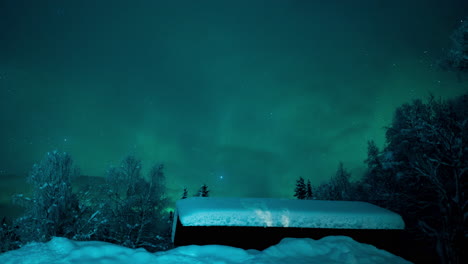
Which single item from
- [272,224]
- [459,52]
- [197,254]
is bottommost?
[197,254]

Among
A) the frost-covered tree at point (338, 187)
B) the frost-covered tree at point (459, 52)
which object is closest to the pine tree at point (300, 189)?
the frost-covered tree at point (338, 187)

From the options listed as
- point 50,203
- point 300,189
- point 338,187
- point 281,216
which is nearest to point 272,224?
point 281,216

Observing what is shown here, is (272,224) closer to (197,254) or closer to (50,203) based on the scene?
(197,254)

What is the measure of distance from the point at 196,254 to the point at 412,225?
14.1 m

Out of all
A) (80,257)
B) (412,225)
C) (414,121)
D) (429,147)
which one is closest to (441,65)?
(414,121)

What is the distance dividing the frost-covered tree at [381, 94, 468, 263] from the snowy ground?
22.0 ft

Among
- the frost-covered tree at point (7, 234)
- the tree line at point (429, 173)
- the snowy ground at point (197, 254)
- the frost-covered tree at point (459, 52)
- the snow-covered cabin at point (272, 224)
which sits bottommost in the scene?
the frost-covered tree at point (7, 234)

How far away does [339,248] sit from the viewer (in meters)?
4.51

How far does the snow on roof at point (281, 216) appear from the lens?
18.0 ft

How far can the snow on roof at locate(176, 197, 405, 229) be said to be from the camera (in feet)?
18.0

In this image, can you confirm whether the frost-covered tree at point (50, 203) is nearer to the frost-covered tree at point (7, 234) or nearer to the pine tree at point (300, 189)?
the frost-covered tree at point (7, 234)

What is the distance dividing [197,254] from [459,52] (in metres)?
10.9

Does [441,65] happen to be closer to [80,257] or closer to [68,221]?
[80,257]

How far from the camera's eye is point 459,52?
8.64 metres
